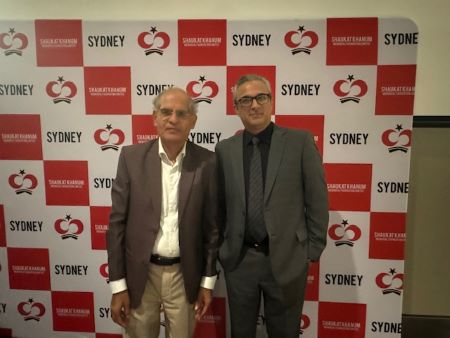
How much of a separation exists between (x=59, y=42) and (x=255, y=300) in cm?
176

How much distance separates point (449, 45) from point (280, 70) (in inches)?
36.5

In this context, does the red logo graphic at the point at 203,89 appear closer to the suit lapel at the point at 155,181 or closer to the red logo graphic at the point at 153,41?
the red logo graphic at the point at 153,41

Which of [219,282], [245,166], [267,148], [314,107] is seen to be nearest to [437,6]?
[314,107]

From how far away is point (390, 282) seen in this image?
2.08m

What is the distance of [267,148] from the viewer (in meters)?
1.62

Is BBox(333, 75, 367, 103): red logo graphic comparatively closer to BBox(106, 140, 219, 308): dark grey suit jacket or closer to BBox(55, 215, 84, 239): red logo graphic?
BBox(106, 140, 219, 308): dark grey suit jacket

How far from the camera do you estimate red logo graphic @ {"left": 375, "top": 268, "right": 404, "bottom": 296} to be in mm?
2070

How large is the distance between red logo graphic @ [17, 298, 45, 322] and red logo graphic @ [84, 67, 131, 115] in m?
1.28

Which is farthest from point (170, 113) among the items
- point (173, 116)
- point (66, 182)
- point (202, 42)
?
point (66, 182)

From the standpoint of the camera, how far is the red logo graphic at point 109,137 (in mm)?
2090

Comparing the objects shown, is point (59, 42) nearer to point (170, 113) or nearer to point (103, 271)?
point (170, 113)

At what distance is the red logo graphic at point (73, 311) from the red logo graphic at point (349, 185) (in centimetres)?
161

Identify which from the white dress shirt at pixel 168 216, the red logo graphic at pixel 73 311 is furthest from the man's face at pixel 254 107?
the red logo graphic at pixel 73 311

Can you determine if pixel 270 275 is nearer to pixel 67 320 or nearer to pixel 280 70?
pixel 280 70
